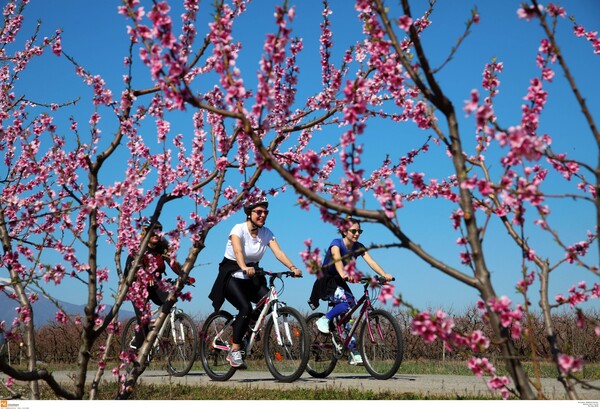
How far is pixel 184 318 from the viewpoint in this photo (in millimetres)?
10930

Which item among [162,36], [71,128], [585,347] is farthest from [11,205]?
[585,347]

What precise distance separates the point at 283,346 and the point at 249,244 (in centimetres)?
145

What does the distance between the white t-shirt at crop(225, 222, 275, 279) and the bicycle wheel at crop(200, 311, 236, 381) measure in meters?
1.13

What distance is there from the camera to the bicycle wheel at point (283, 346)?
8.61m

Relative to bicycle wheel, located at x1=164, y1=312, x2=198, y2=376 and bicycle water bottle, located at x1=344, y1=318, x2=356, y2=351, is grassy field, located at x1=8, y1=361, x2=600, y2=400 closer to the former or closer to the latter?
bicycle water bottle, located at x1=344, y1=318, x2=356, y2=351

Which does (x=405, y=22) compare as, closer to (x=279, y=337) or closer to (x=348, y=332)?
(x=279, y=337)

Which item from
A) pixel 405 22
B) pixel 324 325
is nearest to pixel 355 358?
pixel 324 325

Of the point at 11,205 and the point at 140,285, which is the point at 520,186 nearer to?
the point at 140,285

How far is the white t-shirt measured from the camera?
8703mm

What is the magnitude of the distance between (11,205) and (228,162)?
2.50m

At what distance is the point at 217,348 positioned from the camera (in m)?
9.81

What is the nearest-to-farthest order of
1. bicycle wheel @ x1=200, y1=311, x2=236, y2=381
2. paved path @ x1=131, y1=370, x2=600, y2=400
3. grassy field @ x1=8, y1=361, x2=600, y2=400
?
1. grassy field @ x1=8, y1=361, x2=600, y2=400
2. paved path @ x1=131, y1=370, x2=600, y2=400
3. bicycle wheel @ x1=200, y1=311, x2=236, y2=381

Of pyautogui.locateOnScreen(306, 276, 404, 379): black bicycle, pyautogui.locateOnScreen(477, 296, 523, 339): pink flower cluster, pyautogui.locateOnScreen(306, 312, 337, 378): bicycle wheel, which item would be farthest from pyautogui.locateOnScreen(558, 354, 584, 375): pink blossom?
pyautogui.locateOnScreen(306, 312, 337, 378): bicycle wheel
